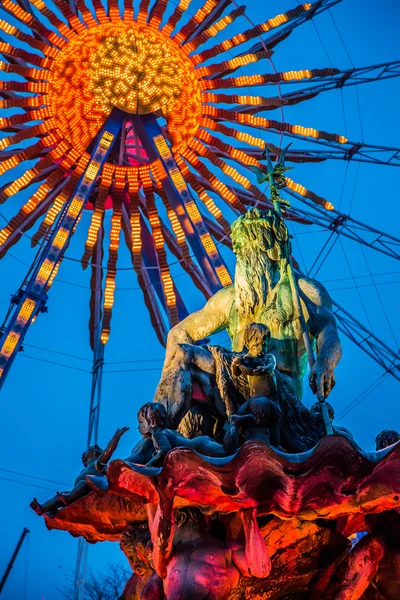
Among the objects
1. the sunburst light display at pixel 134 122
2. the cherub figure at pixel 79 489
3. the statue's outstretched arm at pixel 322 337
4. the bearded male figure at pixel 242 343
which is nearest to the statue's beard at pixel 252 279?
the bearded male figure at pixel 242 343

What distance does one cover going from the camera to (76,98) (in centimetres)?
1512

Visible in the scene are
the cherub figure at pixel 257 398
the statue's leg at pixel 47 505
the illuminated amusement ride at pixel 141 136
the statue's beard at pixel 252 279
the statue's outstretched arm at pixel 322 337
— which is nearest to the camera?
the cherub figure at pixel 257 398

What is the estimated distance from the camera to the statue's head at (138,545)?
5230 mm

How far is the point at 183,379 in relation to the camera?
18.3ft

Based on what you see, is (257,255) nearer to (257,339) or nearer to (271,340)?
(271,340)

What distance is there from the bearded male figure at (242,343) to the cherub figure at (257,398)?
27 cm

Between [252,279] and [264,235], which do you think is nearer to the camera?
[252,279]

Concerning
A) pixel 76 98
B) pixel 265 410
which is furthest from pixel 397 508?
pixel 76 98

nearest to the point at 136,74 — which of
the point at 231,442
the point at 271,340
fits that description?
the point at 271,340

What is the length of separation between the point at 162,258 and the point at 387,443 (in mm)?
10765

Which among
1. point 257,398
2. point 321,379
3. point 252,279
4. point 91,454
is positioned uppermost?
point 252,279

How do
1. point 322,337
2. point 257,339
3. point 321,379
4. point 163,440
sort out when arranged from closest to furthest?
point 163,440, point 257,339, point 321,379, point 322,337

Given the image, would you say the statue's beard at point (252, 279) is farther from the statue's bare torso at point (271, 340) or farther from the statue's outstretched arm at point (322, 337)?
the statue's outstretched arm at point (322, 337)

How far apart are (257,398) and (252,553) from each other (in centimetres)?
96
